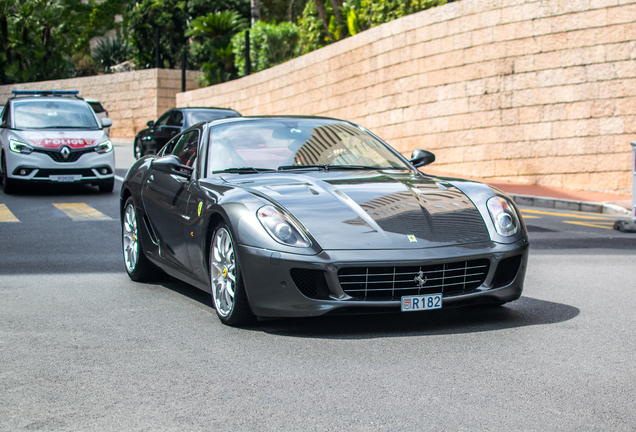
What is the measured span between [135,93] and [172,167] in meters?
39.5

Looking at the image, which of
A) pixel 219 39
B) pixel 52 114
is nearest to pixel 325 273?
pixel 52 114

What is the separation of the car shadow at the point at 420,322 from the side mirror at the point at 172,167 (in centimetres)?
100

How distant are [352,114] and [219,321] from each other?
1929 centimetres

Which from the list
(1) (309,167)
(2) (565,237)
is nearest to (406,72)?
(2) (565,237)

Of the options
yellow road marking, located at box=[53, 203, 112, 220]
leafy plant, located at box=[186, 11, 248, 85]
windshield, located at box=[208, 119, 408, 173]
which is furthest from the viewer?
leafy plant, located at box=[186, 11, 248, 85]

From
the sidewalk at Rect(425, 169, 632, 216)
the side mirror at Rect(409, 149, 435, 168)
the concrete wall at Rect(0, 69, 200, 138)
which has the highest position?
the concrete wall at Rect(0, 69, 200, 138)

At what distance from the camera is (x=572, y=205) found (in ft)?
48.4

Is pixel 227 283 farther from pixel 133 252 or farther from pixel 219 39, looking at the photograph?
pixel 219 39

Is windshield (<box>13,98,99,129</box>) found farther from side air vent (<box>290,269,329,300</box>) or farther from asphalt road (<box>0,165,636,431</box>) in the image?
side air vent (<box>290,269,329,300</box>)

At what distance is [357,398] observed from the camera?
3650mm

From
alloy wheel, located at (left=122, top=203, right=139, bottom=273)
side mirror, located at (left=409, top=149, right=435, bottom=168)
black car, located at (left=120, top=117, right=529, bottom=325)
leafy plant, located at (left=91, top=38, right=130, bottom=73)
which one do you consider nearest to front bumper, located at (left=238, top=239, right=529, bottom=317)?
black car, located at (left=120, top=117, right=529, bottom=325)

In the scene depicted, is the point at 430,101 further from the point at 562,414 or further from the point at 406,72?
the point at 562,414

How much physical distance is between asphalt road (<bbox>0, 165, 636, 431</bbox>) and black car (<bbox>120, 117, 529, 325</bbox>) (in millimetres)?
244

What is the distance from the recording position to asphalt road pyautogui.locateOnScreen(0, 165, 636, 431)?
11.2ft
